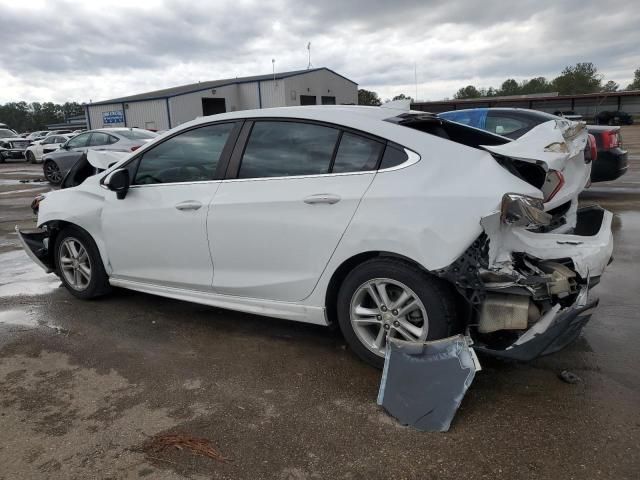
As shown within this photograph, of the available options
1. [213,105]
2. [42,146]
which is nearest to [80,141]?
[42,146]

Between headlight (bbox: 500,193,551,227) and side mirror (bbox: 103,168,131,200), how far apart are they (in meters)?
2.91

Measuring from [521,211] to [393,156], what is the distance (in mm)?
812

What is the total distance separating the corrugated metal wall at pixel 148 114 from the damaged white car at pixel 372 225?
112 feet

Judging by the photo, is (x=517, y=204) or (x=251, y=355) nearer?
(x=517, y=204)

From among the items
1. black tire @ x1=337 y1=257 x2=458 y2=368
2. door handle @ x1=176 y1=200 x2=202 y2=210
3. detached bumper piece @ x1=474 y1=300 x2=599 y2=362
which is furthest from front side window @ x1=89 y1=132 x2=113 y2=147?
detached bumper piece @ x1=474 y1=300 x2=599 y2=362

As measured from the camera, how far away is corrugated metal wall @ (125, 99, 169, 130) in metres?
36.1

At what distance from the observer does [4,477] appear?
2.49m

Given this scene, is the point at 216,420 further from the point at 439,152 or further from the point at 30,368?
the point at 439,152

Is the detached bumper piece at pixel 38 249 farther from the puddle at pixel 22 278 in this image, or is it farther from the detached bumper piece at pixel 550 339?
the detached bumper piece at pixel 550 339

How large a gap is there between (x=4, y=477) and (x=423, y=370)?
216cm

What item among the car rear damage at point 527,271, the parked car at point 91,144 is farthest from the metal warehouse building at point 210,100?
the car rear damage at point 527,271

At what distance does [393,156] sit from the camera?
3184mm

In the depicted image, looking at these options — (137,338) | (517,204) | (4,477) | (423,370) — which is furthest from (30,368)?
(517,204)

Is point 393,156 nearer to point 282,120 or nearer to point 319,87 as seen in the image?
point 282,120
